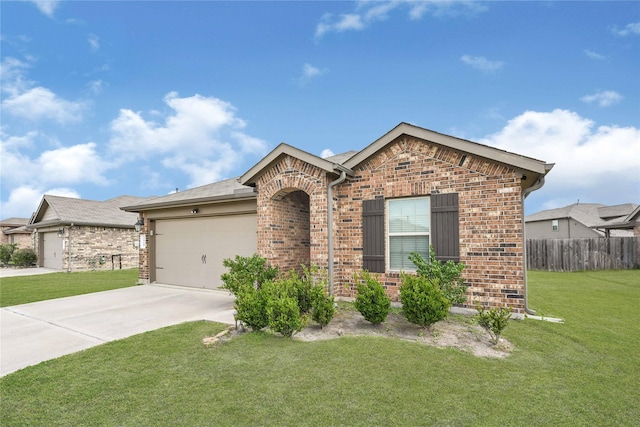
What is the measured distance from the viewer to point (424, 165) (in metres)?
6.43

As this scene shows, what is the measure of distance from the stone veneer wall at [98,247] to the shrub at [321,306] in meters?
18.4

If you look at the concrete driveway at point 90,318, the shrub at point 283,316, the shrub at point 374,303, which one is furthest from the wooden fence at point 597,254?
the shrub at point 283,316

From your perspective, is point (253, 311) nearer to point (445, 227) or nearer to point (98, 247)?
point (445, 227)

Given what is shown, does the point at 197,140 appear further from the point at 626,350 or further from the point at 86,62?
the point at 626,350

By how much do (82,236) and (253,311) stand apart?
18.3m

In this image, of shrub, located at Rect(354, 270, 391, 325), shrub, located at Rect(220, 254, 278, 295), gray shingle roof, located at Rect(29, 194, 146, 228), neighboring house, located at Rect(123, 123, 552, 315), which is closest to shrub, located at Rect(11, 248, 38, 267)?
gray shingle roof, located at Rect(29, 194, 146, 228)

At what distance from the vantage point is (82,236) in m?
18.3

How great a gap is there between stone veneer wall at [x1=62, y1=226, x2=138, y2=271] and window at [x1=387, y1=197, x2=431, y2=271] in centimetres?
1869

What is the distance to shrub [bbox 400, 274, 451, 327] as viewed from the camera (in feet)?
15.6

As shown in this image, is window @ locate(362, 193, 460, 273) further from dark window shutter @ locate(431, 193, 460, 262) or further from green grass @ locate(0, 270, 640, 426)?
green grass @ locate(0, 270, 640, 426)

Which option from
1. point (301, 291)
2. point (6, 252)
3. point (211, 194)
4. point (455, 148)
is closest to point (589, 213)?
point (455, 148)

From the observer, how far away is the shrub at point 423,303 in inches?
187

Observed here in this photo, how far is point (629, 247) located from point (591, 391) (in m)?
17.3

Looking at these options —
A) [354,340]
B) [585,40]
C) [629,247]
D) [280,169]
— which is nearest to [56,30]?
[280,169]
